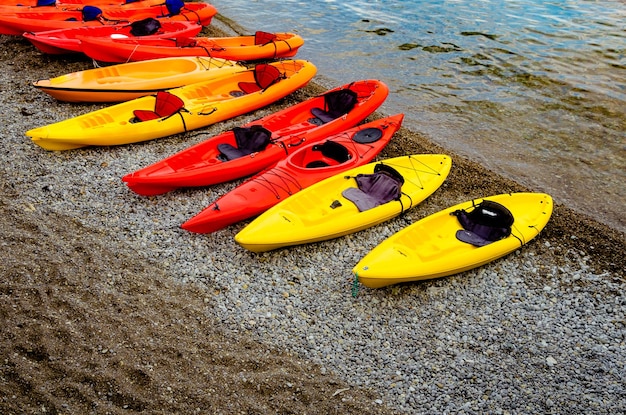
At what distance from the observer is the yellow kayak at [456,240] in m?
4.70

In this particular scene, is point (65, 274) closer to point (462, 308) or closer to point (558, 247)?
point (462, 308)

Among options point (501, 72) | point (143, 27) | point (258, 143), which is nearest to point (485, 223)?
point (258, 143)

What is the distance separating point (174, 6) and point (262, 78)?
422cm

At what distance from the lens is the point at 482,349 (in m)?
4.31

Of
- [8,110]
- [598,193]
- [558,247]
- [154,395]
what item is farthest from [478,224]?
[8,110]

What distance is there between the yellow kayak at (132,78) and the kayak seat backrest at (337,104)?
1.77 metres

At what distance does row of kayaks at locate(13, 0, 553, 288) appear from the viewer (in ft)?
16.8

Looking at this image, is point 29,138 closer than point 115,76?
Yes

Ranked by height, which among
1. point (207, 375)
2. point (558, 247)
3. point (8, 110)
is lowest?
point (207, 375)

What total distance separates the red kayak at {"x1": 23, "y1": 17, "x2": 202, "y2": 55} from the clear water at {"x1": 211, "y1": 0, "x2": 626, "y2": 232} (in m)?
2.79

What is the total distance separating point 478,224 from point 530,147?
130 inches

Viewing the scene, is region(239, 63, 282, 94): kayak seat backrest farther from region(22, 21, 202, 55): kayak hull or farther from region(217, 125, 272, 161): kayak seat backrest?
region(22, 21, 202, 55): kayak hull

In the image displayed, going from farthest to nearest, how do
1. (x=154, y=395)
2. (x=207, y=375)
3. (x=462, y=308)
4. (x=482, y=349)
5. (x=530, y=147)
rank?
1. (x=530, y=147)
2. (x=462, y=308)
3. (x=482, y=349)
4. (x=207, y=375)
5. (x=154, y=395)

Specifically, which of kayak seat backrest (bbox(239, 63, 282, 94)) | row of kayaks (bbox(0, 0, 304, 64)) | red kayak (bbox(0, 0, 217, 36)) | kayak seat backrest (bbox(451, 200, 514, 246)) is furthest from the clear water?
red kayak (bbox(0, 0, 217, 36))
